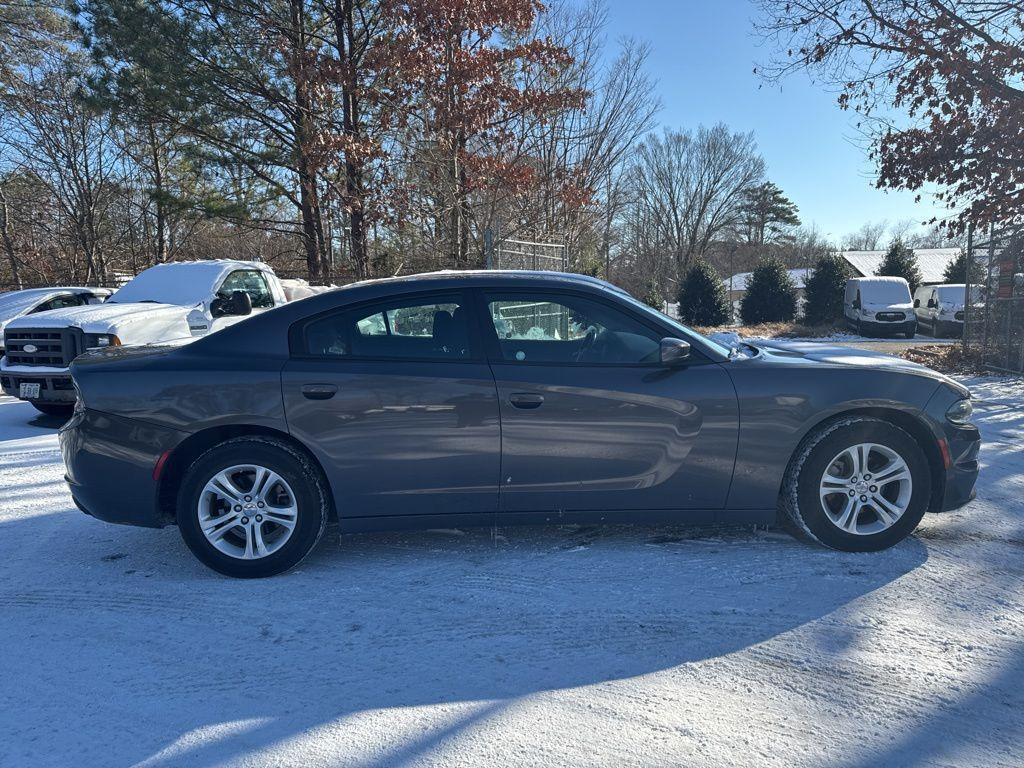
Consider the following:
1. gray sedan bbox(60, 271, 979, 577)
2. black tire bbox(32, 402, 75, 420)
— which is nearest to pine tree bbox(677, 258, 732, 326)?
black tire bbox(32, 402, 75, 420)

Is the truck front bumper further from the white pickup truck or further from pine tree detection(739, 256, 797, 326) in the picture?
pine tree detection(739, 256, 797, 326)

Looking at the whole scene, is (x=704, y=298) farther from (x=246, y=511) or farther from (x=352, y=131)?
(x=246, y=511)

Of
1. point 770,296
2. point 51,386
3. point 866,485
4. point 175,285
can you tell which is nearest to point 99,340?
point 51,386

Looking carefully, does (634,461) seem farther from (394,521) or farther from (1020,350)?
(1020,350)

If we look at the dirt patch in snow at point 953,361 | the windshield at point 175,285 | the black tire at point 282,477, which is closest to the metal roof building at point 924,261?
the dirt patch in snow at point 953,361

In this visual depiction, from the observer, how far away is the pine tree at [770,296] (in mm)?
28486

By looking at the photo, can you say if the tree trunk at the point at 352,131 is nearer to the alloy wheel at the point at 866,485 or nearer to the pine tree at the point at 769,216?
the alloy wheel at the point at 866,485

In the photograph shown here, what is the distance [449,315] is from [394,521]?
3.90 feet

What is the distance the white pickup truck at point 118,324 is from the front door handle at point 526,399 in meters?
4.67

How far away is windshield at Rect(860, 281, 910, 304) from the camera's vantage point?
23.2m

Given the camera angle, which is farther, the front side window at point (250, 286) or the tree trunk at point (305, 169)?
the tree trunk at point (305, 169)

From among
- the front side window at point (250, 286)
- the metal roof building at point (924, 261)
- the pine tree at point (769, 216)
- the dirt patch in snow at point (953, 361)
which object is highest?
the pine tree at point (769, 216)

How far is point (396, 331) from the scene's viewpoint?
3.77 m

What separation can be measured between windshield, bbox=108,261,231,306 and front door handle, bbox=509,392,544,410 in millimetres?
6576
